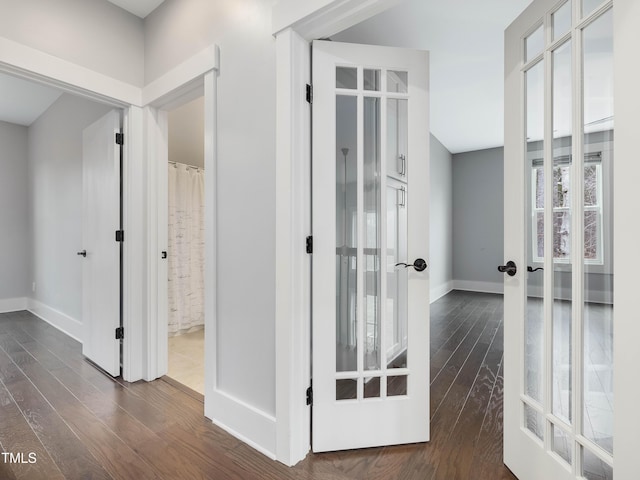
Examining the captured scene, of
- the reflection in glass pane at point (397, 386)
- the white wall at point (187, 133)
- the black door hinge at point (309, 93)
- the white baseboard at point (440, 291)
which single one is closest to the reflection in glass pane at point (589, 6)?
the black door hinge at point (309, 93)

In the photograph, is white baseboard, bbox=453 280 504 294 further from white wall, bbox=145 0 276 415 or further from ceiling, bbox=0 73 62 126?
ceiling, bbox=0 73 62 126

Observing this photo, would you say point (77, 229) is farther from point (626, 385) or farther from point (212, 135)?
point (626, 385)

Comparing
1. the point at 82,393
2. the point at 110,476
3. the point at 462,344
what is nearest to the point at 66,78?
the point at 82,393

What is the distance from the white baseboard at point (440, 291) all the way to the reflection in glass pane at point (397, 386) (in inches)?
156

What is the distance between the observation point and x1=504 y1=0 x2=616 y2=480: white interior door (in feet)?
3.51

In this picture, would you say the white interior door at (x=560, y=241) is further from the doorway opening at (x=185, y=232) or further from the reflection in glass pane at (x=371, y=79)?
the doorway opening at (x=185, y=232)

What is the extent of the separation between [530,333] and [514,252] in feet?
1.13

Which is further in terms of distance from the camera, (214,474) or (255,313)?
(255,313)

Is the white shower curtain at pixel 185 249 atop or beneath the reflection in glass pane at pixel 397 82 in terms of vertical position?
beneath

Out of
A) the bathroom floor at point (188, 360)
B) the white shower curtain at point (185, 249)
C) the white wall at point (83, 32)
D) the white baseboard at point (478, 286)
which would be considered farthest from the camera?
the white baseboard at point (478, 286)

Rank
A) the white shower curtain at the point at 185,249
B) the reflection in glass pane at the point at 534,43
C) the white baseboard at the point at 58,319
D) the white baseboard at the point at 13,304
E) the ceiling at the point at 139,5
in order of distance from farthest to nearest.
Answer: the white baseboard at the point at 13,304
the white shower curtain at the point at 185,249
the white baseboard at the point at 58,319
the ceiling at the point at 139,5
the reflection in glass pane at the point at 534,43

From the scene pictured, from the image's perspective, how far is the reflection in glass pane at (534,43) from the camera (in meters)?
1.30

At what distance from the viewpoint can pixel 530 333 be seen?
4.44 feet

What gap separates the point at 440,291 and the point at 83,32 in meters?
5.72
